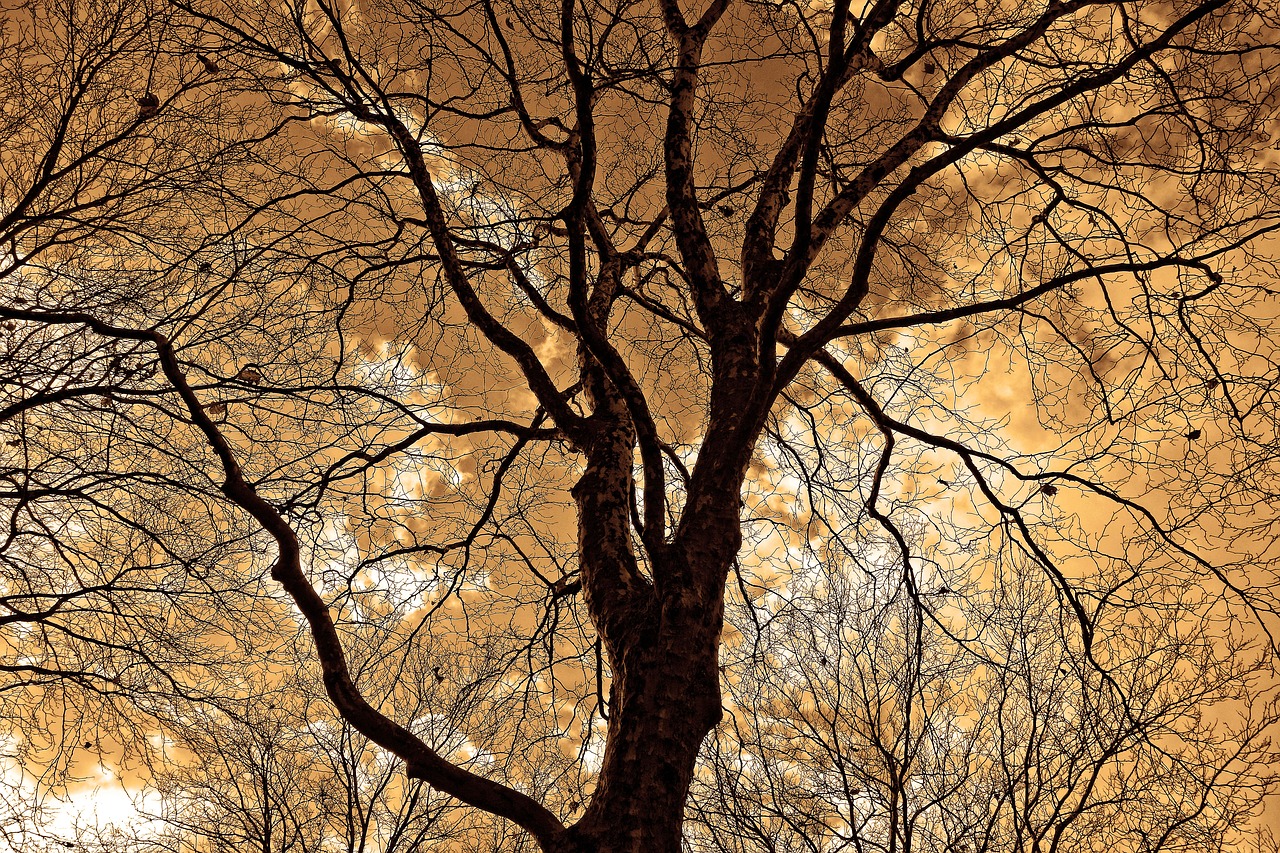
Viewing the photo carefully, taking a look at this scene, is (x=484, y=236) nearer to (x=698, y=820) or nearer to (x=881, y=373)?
(x=881, y=373)

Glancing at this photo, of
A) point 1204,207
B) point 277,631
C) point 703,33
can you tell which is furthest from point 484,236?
point 1204,207

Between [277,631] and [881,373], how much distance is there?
4960 mm

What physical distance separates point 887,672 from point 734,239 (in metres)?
4.13

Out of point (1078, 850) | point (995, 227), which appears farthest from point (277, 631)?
point (1078, 850)

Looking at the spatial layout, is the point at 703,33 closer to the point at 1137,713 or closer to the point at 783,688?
the point at 783,688

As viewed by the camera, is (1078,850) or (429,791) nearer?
(1078,850)

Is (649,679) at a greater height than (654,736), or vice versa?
(649,679)

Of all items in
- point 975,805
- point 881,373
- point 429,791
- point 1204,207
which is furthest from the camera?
point 429,791

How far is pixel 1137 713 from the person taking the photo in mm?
5918

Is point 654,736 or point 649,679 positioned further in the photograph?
point 649,679

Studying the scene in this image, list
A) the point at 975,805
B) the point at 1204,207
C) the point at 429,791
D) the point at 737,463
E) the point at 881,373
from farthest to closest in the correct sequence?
the point at 429,791
the point at 975,805
the point at 881,373
the point at 1204,207
the point at 737,463

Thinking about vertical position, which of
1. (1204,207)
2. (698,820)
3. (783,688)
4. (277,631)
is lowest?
(698,820)

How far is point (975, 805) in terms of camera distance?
6676 millimetres

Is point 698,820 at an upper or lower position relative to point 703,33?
lower
